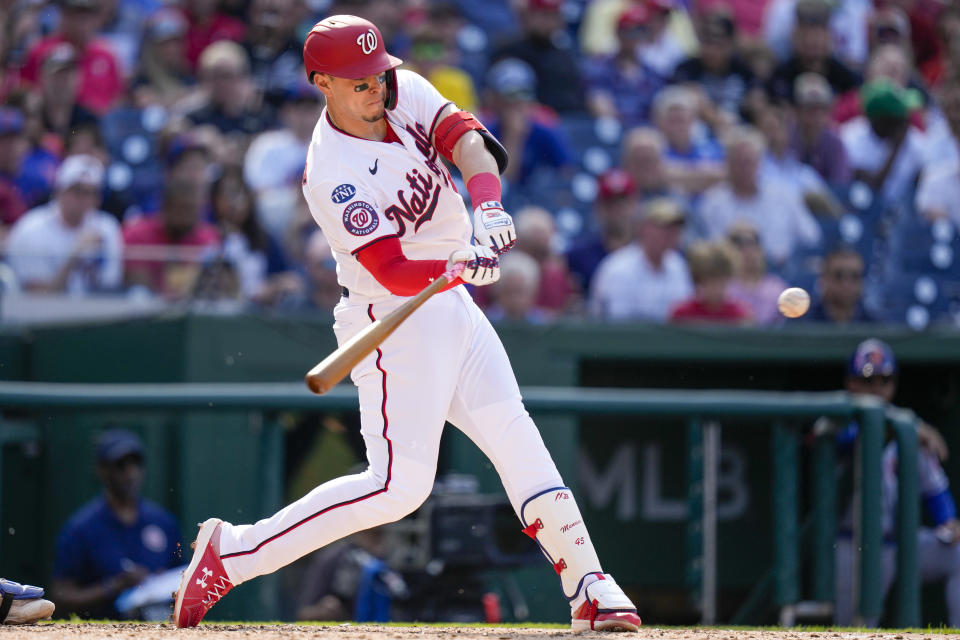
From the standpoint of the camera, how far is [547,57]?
27.9 ft

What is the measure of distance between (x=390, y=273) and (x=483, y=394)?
0.42 metres

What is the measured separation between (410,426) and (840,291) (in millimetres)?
3853

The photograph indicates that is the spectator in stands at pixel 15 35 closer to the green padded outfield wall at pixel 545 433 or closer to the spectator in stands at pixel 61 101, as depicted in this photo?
the spectator in stands at pixel 61 101

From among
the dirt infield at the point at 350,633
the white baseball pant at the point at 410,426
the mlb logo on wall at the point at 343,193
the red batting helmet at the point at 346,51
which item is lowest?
the dirt infield at the point at 350,633

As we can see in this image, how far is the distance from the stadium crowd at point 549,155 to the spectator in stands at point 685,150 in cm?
1

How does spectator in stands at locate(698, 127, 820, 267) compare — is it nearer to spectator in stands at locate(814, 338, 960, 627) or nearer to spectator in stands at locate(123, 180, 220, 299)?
spectator in stands at locate(814, 338, 960, 627)

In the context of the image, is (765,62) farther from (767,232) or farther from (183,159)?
(183,159)

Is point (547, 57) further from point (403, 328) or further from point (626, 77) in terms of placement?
point (403, 328)

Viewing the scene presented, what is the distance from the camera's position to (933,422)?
7191 mm

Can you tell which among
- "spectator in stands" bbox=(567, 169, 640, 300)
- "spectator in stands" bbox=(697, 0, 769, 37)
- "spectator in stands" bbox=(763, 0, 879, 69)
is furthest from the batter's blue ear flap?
"spectator in stands" bbox=(697, 0, 769, 37)

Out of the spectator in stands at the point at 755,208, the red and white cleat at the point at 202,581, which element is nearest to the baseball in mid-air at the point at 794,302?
the red and white cleat at the point at 202,581

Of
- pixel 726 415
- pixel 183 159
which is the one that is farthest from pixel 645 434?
pixel 183 159

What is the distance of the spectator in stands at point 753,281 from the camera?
668cm

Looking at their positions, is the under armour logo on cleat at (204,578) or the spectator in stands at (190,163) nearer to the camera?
the under armour logo on cleat at (204,578)
